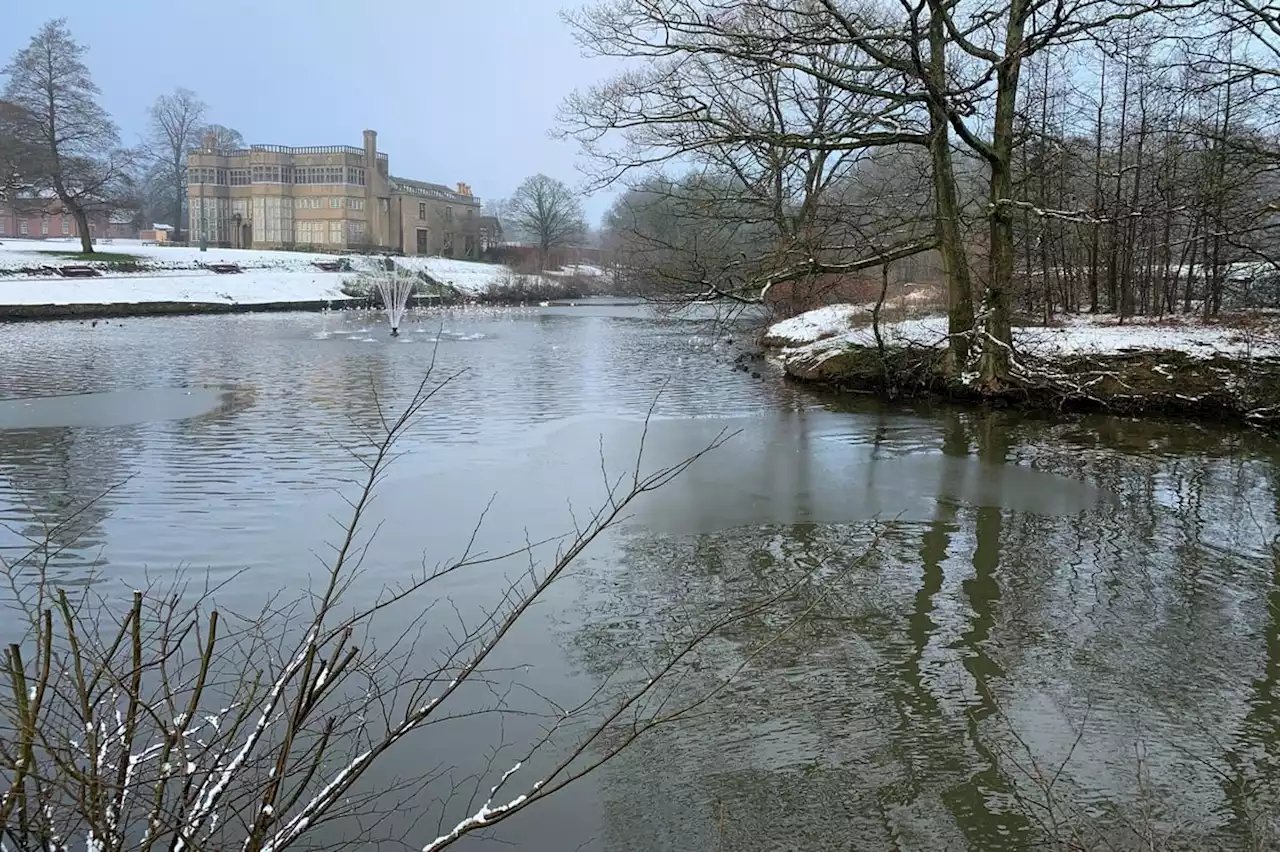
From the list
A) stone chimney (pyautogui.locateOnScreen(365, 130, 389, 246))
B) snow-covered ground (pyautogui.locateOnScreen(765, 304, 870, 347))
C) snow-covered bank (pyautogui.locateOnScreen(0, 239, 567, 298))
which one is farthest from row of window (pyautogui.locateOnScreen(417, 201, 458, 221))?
snow-covered ground (pyautogui.locateOnScreen(765, 304, 870, 347))

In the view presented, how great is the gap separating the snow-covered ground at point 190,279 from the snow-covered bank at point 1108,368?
101 feet

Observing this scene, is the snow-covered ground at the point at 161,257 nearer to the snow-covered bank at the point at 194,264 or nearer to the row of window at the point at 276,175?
the snow-covered bank at the point at 194,264

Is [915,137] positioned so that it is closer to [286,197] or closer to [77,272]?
[77,272]

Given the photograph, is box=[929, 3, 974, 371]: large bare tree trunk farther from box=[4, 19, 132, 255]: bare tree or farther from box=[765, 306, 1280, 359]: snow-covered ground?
box=[4, 19, 132, 255]: bare tree

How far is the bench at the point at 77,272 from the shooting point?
42.0m

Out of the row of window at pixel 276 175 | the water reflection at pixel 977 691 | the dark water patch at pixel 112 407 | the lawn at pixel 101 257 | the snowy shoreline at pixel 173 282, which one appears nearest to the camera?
the water reflection at pixel 977 691

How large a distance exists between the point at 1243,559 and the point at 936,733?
416 centimetres

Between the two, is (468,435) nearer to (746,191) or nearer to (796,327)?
(746,191)

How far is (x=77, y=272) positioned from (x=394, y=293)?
13.7 metres

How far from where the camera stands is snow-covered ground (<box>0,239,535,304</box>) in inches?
1467

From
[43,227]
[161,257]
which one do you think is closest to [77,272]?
[161,257]

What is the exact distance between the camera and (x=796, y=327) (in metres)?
25.4

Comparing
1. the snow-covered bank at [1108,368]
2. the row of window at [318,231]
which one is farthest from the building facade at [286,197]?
the snow-covered bank at [1108,368]

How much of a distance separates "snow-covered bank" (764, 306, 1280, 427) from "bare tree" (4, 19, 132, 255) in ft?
138
